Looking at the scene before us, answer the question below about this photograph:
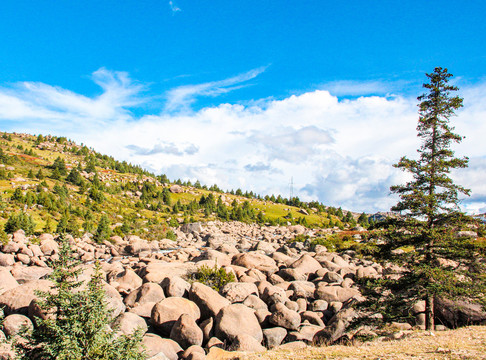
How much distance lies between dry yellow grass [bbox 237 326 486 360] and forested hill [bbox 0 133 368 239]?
187 ft

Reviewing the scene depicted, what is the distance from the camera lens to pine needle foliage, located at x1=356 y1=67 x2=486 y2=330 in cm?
1507

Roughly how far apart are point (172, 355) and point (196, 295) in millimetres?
5281

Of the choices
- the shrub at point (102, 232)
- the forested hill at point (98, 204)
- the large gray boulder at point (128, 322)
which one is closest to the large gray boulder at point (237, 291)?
the large gray boulder at point (128, 322)

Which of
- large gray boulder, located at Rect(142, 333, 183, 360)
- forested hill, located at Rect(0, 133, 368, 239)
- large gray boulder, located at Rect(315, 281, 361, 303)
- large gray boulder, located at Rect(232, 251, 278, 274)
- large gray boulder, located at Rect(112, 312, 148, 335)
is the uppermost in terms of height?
forested hill, located at Rect(0, 133, 368, 239)

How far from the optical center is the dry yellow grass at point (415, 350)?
10609mm

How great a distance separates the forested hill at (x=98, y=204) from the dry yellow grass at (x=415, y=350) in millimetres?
56896

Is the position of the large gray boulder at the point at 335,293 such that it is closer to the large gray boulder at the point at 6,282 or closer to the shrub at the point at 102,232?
the large gray boulder at the point at 6,282

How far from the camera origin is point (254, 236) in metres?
95.6

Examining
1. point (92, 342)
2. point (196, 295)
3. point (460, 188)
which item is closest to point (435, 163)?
point (460, 188)

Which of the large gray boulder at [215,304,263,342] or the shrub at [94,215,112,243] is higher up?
the shrub at [94,215,112,243]

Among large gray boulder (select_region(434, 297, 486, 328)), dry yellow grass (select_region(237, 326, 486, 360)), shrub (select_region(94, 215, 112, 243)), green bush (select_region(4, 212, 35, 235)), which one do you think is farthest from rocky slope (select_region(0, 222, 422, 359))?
shrub (select_region(94, 215, 112, 243))

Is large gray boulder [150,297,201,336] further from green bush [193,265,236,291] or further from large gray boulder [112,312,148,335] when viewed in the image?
green bush [193,265,236,291]

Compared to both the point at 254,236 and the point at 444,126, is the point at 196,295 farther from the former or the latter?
the point at 254,236

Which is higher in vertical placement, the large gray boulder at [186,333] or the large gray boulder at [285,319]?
the large gray boulder at [285,319]
